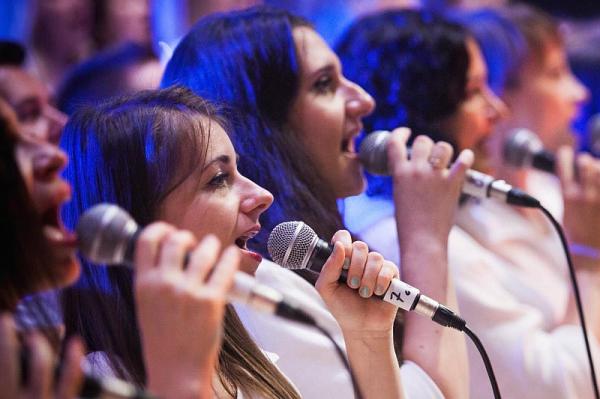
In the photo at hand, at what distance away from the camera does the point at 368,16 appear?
1.90 meters

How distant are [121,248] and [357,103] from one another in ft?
2.50

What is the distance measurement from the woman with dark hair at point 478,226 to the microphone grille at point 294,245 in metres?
0.45

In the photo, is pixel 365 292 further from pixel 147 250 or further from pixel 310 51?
pixel 310 51

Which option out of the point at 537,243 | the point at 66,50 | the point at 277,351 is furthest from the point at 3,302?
the point at 66,50

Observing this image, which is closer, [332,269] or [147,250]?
[147,250]

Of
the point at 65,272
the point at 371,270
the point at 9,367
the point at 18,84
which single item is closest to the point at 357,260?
the point at 371,270

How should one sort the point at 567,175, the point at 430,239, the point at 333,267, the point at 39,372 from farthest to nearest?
the point at 567,175 → the point at 430,239 → the point at 333,267 → the point at 39,372

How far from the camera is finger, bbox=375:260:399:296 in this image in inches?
44.0

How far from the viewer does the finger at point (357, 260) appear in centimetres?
112

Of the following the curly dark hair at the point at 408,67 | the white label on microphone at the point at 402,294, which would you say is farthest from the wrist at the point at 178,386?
the curly dark hair at the point at 408,67

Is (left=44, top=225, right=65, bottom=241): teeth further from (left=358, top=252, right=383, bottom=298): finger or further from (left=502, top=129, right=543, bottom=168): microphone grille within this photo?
(left=502, top=129, right=543, bottom=168): microphone grille

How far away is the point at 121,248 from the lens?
0.88 m

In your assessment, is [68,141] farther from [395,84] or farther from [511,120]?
[511,120]

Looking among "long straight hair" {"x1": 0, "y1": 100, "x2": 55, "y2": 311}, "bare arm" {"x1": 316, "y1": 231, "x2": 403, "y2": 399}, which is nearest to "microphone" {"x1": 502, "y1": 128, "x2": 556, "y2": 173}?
"bare arm" {"x1": 316, "y1": 231, "x2": 403, "y2": 399}
